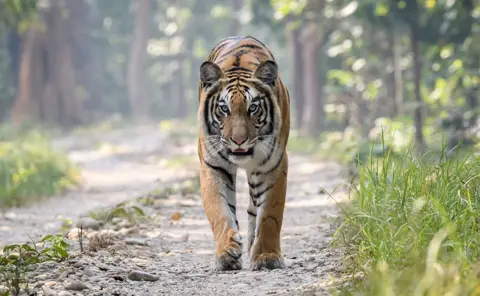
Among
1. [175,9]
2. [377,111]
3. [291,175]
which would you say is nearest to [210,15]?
[175,9]

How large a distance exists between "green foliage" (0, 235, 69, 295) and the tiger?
106cm

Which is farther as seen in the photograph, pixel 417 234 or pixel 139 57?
pixel 139 57

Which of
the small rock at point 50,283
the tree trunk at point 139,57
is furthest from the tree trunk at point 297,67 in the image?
the small rock at point 50,283

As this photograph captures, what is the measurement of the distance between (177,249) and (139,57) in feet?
120

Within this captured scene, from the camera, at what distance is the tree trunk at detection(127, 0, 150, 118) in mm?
41781

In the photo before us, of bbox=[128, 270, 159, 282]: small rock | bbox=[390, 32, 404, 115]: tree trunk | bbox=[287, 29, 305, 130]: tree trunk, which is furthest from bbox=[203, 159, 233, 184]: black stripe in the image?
bbox=[287, 29, 305, 130]: tree trunk

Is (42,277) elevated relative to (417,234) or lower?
lower

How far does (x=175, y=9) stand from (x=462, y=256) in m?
44.6

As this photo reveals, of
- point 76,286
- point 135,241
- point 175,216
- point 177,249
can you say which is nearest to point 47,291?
point 76,286

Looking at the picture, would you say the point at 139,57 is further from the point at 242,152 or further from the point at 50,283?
the point at 50,283

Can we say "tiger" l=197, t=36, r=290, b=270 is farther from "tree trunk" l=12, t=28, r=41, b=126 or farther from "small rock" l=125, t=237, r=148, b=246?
"tree trunk" l=12, t=28, r=41, b=126

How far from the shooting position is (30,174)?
12000mm

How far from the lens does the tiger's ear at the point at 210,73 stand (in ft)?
17.4

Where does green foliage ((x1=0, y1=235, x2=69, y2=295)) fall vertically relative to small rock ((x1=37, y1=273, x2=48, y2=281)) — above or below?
above
